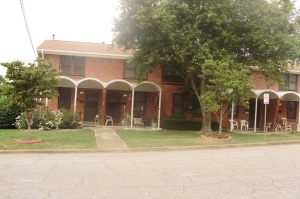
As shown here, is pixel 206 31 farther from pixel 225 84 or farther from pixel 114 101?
pixel 114 101

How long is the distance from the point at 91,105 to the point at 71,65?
11.4 feet

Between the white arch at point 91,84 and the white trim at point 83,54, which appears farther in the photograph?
the white trim at point 83,54

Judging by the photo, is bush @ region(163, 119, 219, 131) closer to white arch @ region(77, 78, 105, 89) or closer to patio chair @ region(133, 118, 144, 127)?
patio chair @ region(133, 118, 144, 127)

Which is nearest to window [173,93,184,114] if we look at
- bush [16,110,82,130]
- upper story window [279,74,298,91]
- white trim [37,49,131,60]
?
white trim [37,49,131,60]

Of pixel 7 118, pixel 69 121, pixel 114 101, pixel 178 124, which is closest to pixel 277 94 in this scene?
pixel 178 124

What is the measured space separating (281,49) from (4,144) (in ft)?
50.9

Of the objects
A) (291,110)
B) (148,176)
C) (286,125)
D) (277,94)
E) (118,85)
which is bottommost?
(148,176)

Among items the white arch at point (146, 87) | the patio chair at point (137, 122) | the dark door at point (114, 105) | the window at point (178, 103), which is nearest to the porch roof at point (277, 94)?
the window at point (178, 103)

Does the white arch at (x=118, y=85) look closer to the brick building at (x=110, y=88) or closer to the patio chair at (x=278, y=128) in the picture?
the brick building at (x=110, y=88)

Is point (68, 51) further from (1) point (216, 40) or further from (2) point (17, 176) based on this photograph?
(2) point (17, 176)

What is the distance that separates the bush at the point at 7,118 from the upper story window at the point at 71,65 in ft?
17.1

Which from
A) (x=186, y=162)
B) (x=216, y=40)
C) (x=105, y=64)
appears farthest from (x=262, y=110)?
(x=186, y=162)

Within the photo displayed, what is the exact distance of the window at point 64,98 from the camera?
77.5ft

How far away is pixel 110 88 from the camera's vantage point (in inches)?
935
